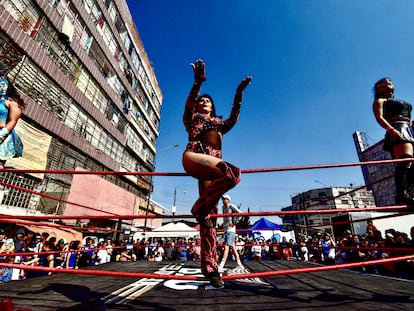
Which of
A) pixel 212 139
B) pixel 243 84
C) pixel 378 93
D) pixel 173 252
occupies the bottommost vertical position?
pixel 173 252

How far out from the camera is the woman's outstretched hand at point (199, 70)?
190 cm

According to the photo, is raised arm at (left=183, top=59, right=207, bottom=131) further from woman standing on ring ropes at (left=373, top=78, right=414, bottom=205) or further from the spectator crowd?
the spectator crowd

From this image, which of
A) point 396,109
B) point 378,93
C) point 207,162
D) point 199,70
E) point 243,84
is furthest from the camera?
point 378,93

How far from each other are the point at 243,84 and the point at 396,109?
1.75 metres

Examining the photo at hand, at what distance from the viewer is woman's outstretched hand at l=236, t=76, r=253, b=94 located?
89.4 inches

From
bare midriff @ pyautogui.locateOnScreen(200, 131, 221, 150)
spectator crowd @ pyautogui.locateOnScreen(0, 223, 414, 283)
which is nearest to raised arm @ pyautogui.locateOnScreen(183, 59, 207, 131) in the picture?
bare midriff @ pyautogui.locateOnScreen(200, 131, 221, 150)

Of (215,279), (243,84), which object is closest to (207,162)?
(215,279)

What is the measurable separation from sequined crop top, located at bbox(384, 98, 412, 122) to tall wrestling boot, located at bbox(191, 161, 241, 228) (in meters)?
2.05

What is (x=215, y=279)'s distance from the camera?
5.26 ft

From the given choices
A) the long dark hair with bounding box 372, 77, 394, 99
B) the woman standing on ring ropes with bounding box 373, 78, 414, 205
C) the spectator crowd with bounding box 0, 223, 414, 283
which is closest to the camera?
the woman standing on ring ropes with bounding box 373, 78, 414, 205

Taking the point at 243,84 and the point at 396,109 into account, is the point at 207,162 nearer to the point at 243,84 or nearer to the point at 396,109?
the point at 243,84

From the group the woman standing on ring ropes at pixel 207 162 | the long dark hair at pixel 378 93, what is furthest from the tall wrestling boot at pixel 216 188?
the long dark hair at pixel 378 93

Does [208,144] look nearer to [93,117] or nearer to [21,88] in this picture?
[21,88]

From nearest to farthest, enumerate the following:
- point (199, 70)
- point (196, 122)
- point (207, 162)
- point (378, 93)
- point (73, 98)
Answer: point (207, 162)
point (199, 70)
point (196, 122)
point (378, 93)
point (73, 98)
